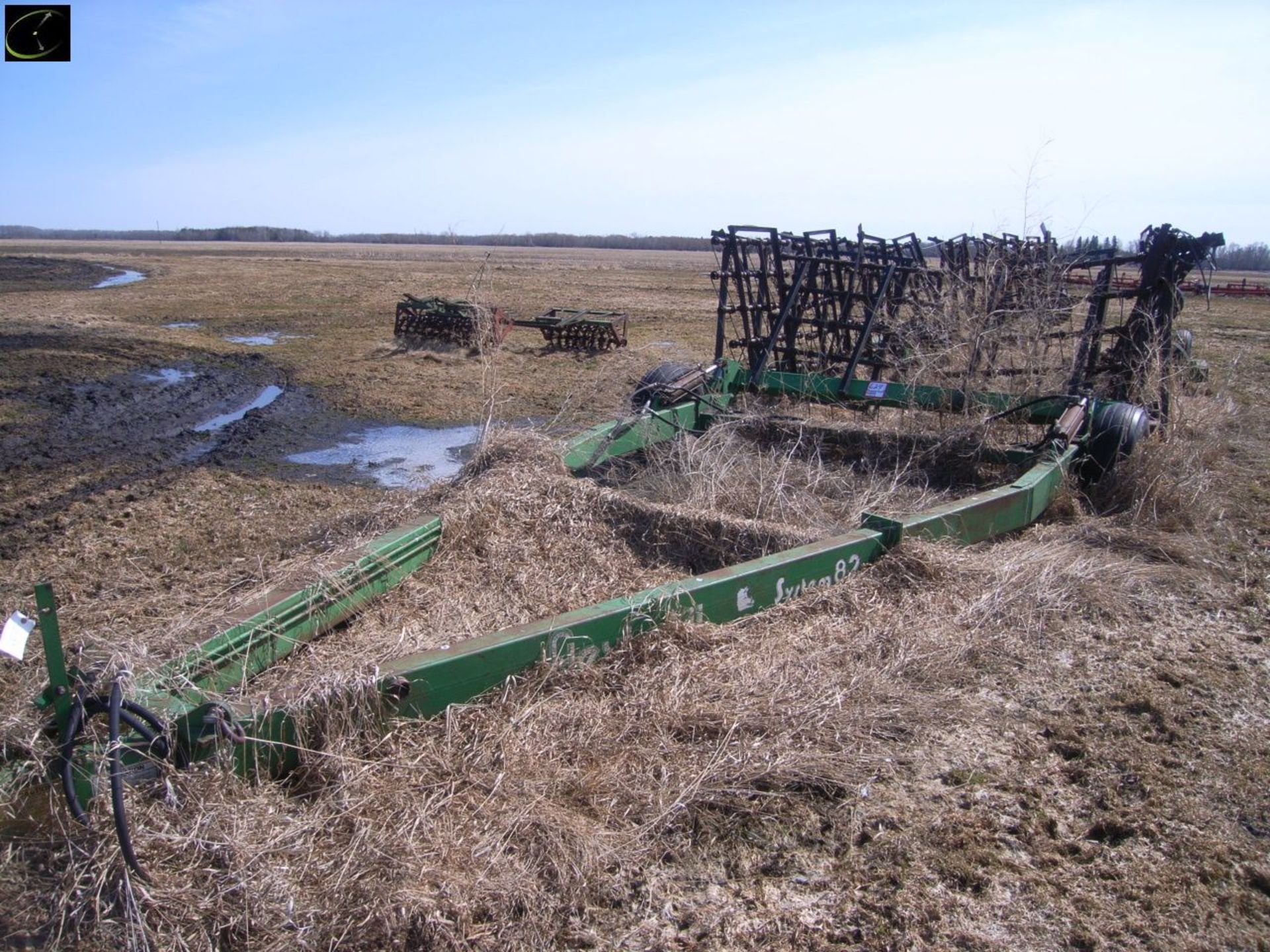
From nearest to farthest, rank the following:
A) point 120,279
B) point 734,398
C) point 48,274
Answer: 1. point 734,398
2. point 120,279
3. point 48,274

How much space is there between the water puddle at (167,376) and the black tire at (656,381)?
8.94 meters

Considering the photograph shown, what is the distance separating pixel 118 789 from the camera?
2223 mm

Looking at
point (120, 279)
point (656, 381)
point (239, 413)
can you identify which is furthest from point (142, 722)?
point (120, 279)

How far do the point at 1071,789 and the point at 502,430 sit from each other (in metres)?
3.59

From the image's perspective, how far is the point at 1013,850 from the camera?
2836mm

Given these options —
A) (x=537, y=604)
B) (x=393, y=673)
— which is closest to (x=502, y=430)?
(x=537, y=604)

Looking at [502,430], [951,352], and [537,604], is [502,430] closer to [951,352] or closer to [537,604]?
[537,604]

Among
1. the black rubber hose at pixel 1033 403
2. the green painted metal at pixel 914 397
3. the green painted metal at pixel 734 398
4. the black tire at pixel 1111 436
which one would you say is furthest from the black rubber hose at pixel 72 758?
the black tire at pixel 1111 436

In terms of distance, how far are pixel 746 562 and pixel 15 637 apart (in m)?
2.98

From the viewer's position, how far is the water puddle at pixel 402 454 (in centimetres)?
841

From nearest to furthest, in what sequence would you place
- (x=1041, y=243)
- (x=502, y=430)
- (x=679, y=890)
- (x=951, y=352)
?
1. (x=679, y=890)
2. (x=502, y=430)
3. (x=951, y=352)
4. (x=1041, y=243)

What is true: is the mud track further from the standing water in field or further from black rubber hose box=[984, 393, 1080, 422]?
the standing water in field

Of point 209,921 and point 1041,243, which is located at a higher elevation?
point 1041,243

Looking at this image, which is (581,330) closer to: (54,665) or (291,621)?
(291,621)
